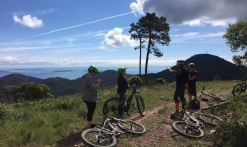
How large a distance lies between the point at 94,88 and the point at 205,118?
5159 mm

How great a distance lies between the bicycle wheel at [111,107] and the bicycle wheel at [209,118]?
3649mm

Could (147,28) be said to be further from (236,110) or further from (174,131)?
(174,131)

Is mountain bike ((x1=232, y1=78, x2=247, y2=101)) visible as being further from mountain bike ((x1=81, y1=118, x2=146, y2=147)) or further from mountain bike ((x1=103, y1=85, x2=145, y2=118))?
mountain bike ((x1=81, y1=118, x2=146, y2=147))

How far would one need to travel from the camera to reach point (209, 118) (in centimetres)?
907

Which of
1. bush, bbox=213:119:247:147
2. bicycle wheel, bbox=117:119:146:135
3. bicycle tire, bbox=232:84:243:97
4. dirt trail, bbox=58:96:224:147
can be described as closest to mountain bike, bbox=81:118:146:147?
dirt trail, bbox=58:96:224:147

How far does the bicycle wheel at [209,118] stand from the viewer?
8595mm

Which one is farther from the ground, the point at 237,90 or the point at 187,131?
the point at 237,90

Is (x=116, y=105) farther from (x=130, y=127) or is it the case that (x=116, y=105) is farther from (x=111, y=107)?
(x=130, y=127)

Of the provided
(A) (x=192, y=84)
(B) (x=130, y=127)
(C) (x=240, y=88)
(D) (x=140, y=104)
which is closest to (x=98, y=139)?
(B) (x=130, y=127)

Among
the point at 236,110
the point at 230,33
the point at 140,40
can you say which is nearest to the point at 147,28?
the point at 140,40

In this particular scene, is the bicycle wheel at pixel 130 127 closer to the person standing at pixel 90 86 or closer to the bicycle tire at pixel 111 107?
the person standing at pixel 90 86

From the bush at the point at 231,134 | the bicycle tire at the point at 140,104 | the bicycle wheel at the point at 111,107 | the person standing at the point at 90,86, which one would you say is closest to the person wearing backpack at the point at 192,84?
the bicycle tire at the point at 140,104

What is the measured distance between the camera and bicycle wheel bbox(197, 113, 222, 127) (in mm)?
8595

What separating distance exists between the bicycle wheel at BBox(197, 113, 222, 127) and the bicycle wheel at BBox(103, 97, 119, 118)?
3649 millimetres
